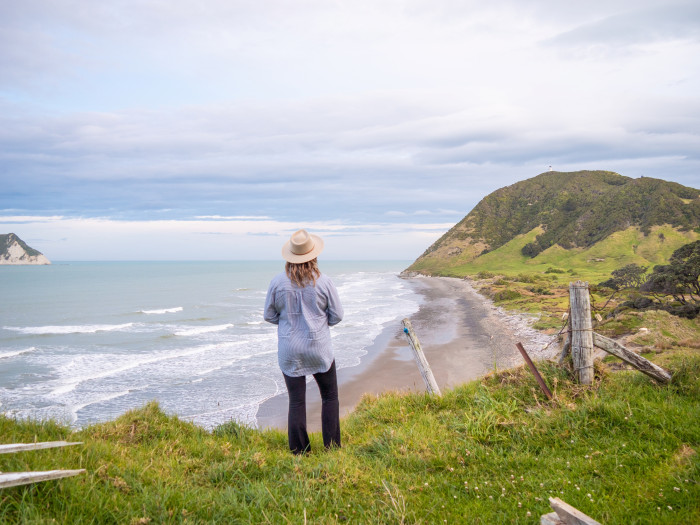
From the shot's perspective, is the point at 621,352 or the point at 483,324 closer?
the point at 621,352

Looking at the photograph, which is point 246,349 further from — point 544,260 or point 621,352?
point 544,260

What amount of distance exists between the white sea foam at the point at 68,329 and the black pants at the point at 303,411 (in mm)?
32264

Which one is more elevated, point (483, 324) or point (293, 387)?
point (293, 387)

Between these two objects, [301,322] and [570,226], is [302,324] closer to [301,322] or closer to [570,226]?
[301,322]

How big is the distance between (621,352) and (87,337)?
32.5 metres

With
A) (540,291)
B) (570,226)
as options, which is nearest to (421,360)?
(540,291)

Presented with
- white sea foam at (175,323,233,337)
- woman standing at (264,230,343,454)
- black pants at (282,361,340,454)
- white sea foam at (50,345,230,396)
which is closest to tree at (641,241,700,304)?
black pants at (282,361,340,454)

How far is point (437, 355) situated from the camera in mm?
22312

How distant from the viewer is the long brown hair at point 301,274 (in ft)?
17.0

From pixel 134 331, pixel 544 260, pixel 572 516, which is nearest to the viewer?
pixel 572 516

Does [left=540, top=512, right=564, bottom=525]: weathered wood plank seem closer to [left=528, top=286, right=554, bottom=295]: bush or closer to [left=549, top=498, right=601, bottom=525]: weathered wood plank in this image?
[left=549, top=498, right=601, bottom=525]: weathered wood plank

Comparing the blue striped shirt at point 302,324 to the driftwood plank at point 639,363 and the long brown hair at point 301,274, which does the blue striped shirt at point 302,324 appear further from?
the driftwood plank at point 639,363

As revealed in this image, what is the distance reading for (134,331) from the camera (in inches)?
1271

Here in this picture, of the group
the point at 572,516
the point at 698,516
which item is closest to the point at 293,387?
the point at 572,516
